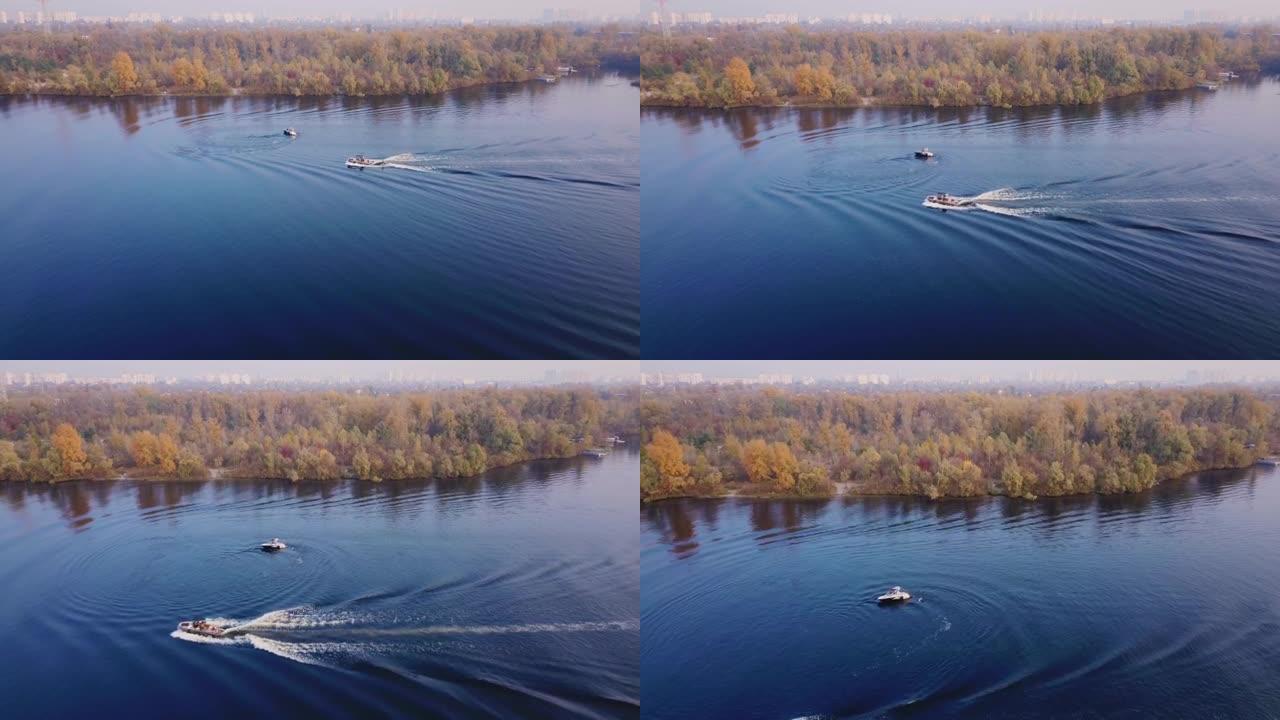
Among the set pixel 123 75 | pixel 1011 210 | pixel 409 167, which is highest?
pixel 123 75

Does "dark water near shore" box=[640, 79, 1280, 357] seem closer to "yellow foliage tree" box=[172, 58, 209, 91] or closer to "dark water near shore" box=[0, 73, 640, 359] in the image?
"dark water near shore" box=[0, 73, 640, 359]

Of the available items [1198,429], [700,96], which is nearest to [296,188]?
[700,96]

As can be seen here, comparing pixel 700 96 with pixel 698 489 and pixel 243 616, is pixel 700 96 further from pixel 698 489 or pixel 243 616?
pixel 243 616

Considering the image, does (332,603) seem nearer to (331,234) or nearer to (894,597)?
(331,234)

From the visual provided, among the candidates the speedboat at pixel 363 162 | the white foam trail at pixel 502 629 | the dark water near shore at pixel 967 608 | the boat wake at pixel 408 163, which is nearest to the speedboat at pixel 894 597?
the dark water near shore at pixel 967 608

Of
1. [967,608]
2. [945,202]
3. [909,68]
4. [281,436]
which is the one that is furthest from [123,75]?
[967,608]

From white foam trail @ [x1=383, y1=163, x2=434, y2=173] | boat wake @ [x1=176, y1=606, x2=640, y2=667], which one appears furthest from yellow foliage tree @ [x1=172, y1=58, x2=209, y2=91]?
boat wake @ [x1=176, y1=606, x2=640, y2=667]
